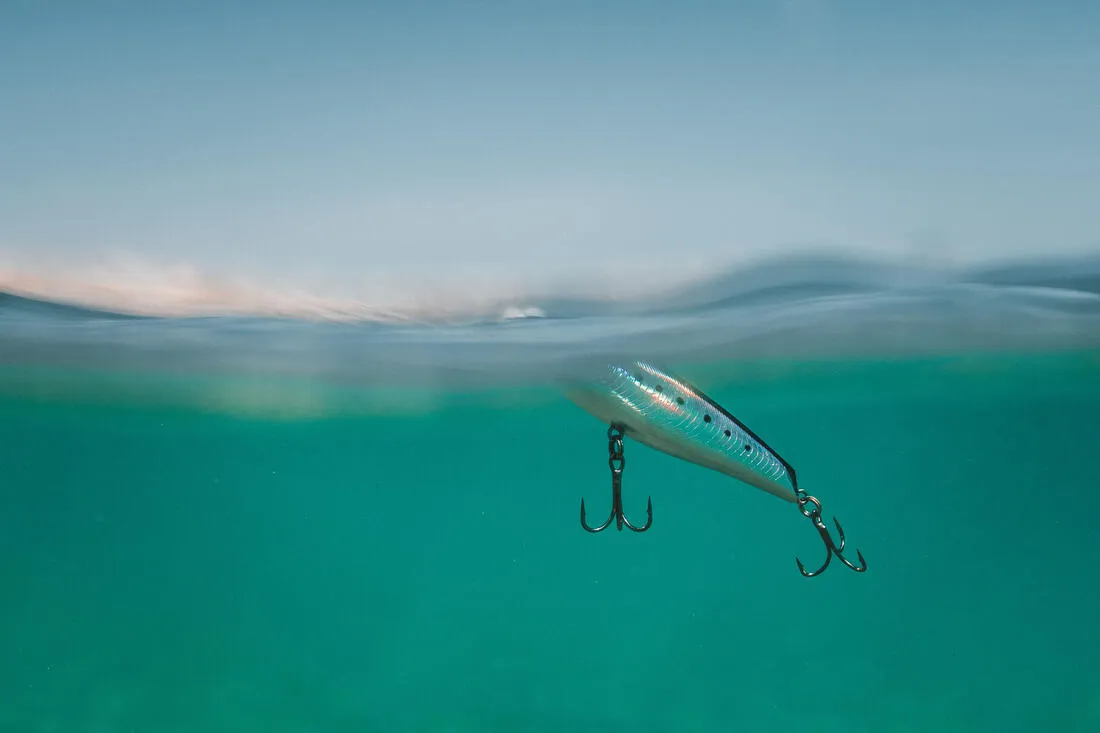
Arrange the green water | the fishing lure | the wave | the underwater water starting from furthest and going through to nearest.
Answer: the green water, the underwater water, the wave, the fishing lure

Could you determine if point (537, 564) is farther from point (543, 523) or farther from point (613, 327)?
point (613, 327)

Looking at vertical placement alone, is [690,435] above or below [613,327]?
below

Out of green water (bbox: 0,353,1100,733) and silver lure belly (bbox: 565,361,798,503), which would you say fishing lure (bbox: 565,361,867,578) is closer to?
silver lure belly (bbox: 565,361,798,503)

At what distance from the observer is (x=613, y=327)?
18.9 feet

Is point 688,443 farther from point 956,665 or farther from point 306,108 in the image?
A: point 956,665

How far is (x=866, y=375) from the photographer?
32.5ft

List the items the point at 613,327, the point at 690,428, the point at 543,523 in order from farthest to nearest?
the point at 543,523 < the point at 613,327 < the point at 690,428

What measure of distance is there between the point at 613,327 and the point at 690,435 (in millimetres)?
2597

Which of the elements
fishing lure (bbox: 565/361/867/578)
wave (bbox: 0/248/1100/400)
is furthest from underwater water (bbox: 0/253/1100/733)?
fishing lure (bbox: 565/361/867/578)

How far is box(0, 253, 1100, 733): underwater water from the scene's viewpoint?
7438mm

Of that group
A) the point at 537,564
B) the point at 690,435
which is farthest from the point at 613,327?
the point at 537,564

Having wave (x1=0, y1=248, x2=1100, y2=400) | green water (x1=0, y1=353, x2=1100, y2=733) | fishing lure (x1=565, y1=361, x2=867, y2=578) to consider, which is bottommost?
green water (x1=0, y1=353, x2=1100, y2=733)

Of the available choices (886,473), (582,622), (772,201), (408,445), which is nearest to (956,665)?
(886,473)

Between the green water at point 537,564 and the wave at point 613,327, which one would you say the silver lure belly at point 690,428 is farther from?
the green water at point 537,564
